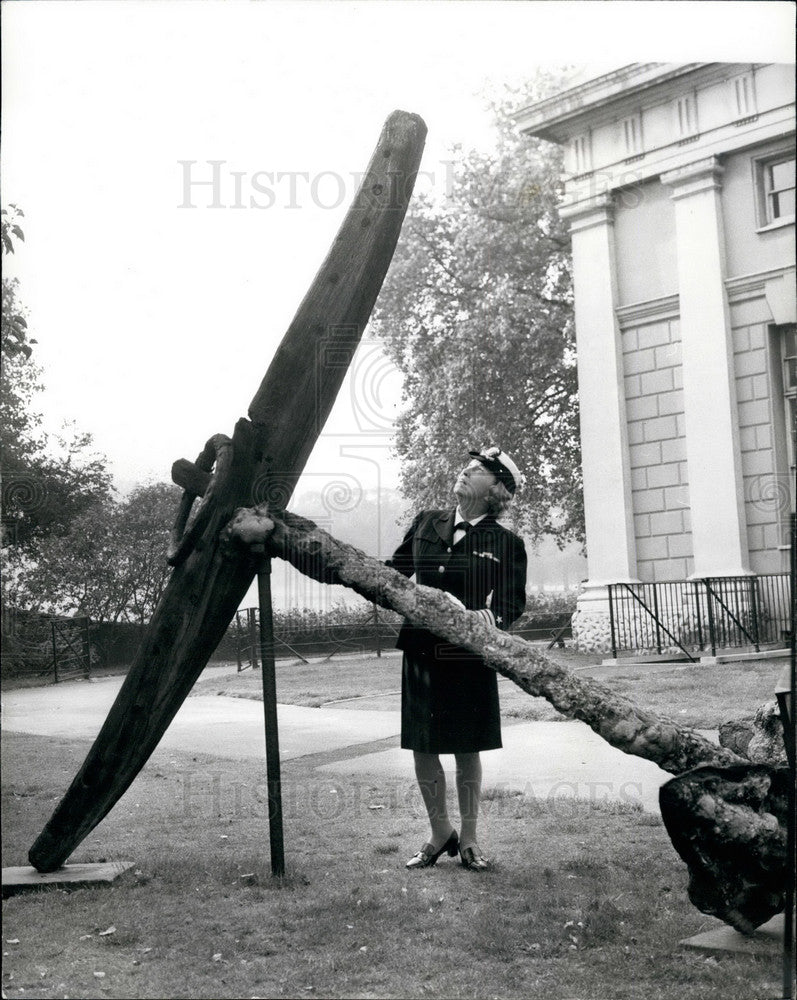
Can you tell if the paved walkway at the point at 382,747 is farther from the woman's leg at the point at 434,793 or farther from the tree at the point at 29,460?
the tree at the point at 29,460

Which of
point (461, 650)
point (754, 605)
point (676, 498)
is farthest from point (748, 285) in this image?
point (461, 650)

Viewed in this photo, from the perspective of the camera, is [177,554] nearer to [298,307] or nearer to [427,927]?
[298,307]

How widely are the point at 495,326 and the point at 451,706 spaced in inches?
61.6

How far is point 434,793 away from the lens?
3107 mm

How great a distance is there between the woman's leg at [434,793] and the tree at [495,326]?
903mm

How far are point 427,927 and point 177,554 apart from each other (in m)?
1.22

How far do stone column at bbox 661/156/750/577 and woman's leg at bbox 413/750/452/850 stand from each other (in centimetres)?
128

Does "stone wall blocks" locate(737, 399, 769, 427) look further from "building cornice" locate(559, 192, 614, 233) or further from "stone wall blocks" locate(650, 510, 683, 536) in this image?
"building cornice" locate(559, 192, 614, 233)

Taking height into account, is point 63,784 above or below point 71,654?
below

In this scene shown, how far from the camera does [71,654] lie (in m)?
2.93

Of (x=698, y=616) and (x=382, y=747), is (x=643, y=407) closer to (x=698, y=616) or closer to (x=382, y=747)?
(x=698, y=616)

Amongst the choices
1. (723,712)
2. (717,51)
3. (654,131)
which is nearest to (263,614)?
(723,712)

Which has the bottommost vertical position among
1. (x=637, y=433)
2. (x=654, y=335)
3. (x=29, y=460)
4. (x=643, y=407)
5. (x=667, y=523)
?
(x=667, y=523)

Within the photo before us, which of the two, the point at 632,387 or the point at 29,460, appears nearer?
the point at 29,460
